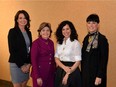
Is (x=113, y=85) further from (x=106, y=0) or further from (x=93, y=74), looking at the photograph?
(x=106, y=0)

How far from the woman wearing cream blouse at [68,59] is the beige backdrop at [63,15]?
818 millimetres

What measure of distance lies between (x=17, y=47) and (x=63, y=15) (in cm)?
123

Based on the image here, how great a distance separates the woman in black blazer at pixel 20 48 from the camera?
10.3 ft

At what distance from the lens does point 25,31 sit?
10.9ft

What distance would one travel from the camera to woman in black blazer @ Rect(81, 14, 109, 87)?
8.79 feet

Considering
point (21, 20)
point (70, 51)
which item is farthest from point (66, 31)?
point (21, 20)

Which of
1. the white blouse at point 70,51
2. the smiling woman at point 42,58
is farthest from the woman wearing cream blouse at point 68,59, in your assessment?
the smiling woman at point 42,58

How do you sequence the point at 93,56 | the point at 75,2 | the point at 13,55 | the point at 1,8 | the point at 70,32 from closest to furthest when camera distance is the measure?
the point at 93,56 → the point at 70,32 → the point at 13,55 → the point at 75,2 → the point at 1,8

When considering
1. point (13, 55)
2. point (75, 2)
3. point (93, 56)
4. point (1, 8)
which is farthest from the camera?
point (1, 8)

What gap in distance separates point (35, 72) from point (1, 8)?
100 inches

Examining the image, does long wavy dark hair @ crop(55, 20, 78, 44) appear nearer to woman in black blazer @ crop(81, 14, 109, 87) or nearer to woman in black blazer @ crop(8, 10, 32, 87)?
woman in black blazer @ crop(81, 14, 109, 87)

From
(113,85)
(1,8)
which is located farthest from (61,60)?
(1,8)

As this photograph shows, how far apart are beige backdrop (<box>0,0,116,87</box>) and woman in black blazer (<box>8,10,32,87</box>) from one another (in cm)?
95

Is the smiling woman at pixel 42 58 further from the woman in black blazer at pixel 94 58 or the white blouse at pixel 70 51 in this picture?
the woman in black blazer at pixel 94 58
